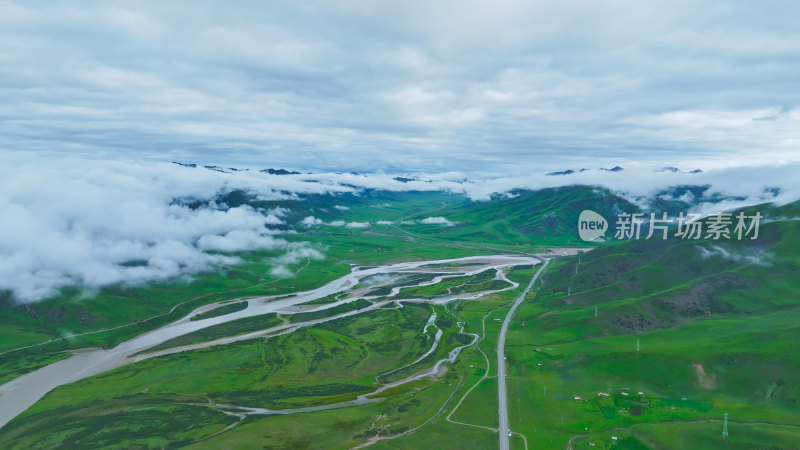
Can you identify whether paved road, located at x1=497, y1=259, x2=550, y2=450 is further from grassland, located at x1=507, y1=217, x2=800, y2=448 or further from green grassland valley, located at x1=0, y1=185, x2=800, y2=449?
grassland, located at x1=507, y1=217, x2=800, y2=448

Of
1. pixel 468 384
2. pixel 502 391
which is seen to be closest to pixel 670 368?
pixel 502 391

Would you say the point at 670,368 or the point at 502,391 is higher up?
the point at 670,368

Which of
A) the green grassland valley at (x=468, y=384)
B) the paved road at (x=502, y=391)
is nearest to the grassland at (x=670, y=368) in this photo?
the green grassland valley at (x=468, y=384)

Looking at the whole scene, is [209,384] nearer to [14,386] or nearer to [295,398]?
[295,398]

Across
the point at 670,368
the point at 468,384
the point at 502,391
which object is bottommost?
the point at 502,391

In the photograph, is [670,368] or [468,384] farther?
[468,384]

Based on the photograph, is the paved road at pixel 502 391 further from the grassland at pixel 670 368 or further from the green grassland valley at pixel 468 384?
the grassland at pixel 670 368

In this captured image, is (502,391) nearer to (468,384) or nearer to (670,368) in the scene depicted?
(468,384)

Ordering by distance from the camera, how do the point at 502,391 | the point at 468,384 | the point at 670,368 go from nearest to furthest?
the point at 502,391
the point at 670,368
the point at 468,384

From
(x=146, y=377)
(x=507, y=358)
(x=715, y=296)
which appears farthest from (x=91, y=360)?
(x=715, y=296)

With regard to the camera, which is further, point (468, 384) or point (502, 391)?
point (468, 384)

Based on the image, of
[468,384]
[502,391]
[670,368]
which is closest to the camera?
[502,391]
